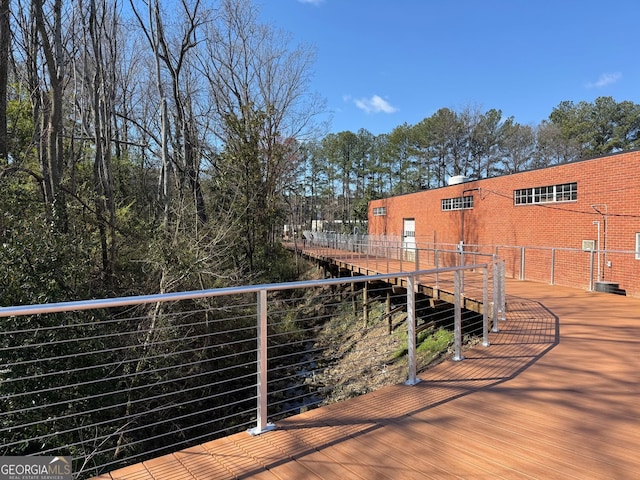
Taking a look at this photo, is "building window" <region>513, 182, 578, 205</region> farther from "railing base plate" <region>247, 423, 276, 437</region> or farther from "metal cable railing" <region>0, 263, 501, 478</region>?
"railing base plate" <region>247, 423, 276, 437</region>

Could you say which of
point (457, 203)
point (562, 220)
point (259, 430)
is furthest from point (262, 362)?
point (457, 203)

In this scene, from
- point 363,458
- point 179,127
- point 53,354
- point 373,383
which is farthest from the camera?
point 179,127

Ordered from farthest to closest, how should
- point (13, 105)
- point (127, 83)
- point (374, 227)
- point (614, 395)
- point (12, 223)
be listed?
point (374, 227)
point (127, 83)
point (13, 105)
point (12, 223)
point (614, 395)

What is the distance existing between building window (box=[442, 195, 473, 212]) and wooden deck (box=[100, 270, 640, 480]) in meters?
13.1

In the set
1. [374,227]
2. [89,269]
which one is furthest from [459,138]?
[89,269]

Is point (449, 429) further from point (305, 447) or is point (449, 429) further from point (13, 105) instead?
point (13, 105)

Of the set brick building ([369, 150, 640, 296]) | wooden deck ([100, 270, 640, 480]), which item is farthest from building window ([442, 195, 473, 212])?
wooden deck ([100, 270, 640, 480])

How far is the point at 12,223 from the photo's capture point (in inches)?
229

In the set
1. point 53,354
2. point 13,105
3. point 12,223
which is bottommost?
point 53,354

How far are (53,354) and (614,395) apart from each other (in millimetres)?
6146

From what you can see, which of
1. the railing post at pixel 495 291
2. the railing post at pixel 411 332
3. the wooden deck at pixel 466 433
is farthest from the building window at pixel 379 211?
the railing post at pixel 411 332

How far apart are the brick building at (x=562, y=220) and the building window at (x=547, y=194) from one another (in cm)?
3
